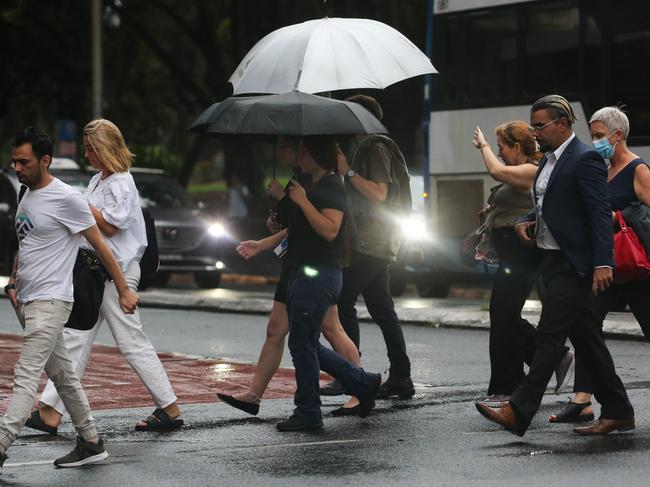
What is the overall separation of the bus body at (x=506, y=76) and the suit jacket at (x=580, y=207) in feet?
26.5

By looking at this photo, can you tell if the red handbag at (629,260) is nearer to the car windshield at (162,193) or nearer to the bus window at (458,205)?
the bus window at (458,205)

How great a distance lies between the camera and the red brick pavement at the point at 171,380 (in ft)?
31.8

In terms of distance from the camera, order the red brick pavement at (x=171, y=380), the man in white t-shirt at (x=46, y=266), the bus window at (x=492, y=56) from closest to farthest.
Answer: the man in white t-shirt at (x=46, y=266), the red brick pavement at (x=171, y=380), the bus window at (x=492, y=56)

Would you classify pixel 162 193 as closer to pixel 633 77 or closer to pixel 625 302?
pixel 633 77

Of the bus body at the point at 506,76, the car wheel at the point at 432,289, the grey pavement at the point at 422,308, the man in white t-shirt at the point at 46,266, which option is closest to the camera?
the man in white t-shirt at the point at 46,266

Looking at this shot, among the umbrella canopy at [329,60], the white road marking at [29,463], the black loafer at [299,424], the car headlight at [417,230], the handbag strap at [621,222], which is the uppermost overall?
the umbrella canopy at [329,60]

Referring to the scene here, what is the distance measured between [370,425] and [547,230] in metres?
1.50

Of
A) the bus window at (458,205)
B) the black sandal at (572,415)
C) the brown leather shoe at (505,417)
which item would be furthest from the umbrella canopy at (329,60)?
the bus window at (458,205)

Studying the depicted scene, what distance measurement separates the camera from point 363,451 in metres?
7.66

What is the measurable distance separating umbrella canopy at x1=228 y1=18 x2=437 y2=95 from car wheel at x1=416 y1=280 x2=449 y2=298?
412 inches

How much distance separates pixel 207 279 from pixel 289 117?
1422cm

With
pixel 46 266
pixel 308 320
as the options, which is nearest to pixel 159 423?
pixel 308 320

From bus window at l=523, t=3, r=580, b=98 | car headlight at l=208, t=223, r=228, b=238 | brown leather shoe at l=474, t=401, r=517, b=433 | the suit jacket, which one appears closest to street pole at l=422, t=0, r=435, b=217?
bus window at l=523, t=3, r=580, b=98

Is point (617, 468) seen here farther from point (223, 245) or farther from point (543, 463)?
point (223, 245)
